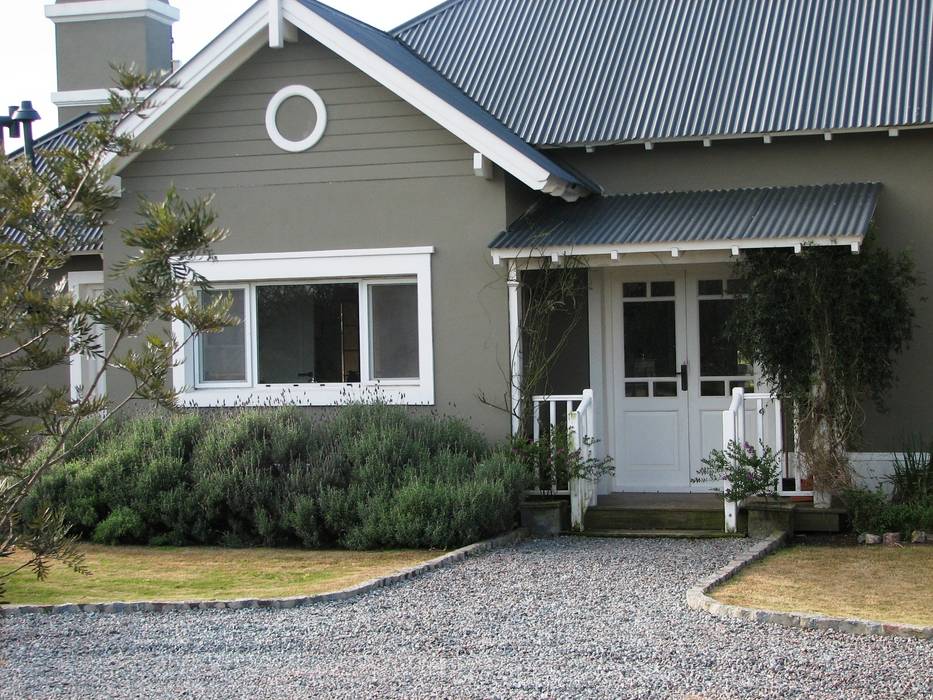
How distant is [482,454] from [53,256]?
22.9 ft

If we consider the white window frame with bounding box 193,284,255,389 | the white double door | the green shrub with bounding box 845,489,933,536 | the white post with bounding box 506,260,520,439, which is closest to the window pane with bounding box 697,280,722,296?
the white double door

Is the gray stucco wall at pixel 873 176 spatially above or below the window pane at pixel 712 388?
above

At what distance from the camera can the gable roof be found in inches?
454

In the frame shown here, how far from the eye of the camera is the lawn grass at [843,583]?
7930 millimetres

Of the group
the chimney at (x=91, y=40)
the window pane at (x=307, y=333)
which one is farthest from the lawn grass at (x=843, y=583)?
the chimney at (x=91, y=40)

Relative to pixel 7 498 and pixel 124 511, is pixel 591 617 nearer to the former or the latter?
pixel 7 498

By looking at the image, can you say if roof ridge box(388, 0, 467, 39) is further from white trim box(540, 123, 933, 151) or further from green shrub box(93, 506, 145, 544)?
green shrub box(93, 506, 145, 544)

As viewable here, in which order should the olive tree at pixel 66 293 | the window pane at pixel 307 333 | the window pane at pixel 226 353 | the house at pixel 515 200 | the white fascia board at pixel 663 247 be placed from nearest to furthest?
1. the olive tree at pixel 66 293
2. the white fascia board at pixel 663 247
3. the house at pixel 515 200
4. the window pane at pixel 307 333
5. the window pane at pixel 226 353

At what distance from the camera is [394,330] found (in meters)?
12.4

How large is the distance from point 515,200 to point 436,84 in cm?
148

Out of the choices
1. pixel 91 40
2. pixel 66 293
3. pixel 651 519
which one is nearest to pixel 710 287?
pixel 651 519

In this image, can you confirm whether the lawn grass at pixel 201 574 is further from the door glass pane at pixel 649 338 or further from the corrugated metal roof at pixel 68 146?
the door glass pane at pixel 649 338

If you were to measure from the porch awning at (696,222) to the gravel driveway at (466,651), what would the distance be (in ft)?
11.2

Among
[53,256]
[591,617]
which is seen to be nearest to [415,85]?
[591,617]
